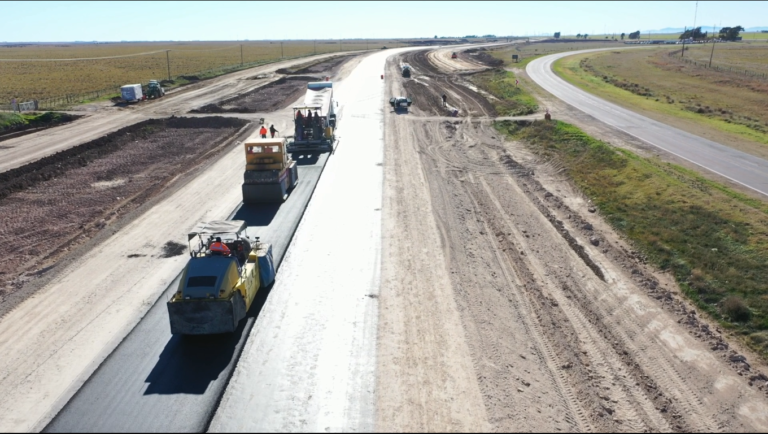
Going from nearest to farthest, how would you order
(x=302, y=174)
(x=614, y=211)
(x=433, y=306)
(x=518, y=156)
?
(x=433, y=306), (x=614, y=211), (x=302, y=174), (x=518, y=156)

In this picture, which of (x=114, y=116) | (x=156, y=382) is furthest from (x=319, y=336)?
(x=114, y=116)

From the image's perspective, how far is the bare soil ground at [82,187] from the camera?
20.2m

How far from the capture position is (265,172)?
24188mm

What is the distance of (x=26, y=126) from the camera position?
43.5 meters

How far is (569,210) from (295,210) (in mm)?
12083

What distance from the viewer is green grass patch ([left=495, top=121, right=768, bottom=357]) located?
15844mm

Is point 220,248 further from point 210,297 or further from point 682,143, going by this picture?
point 682,143

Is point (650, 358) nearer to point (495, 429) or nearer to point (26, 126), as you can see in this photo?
point (495, 429)

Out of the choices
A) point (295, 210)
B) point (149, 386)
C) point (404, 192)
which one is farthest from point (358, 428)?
point (404, 192)

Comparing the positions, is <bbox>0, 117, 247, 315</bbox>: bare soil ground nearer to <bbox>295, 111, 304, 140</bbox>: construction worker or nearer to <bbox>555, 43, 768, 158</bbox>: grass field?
<bbox>295, 111, 304, 140</bbox>: construction worker

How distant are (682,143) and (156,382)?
32.8 meters

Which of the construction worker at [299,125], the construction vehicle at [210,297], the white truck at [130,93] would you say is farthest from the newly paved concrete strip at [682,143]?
the white truck at [130,93]

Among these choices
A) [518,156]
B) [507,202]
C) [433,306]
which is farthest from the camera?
[518,156]

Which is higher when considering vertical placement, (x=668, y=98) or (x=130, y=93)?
(x=130, y=93)
